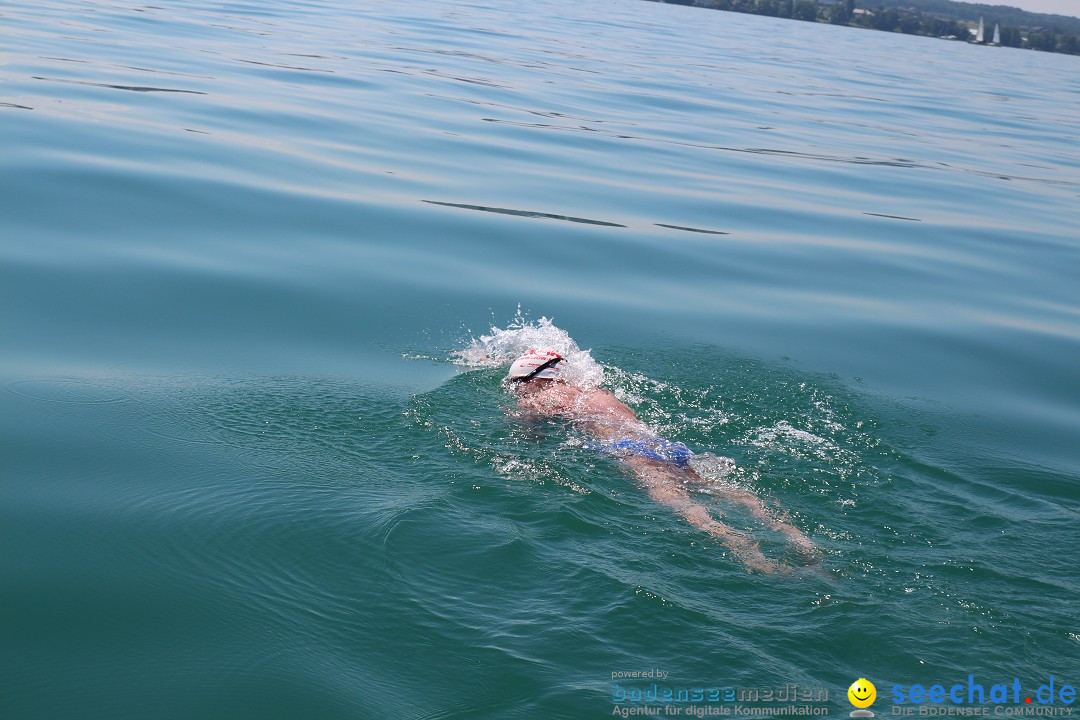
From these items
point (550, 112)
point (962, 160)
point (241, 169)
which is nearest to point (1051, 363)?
point (241, 169)

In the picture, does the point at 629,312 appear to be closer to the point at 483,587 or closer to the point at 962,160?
the point at 483,587

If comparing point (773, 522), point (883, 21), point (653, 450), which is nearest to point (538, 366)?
point (653, 450)

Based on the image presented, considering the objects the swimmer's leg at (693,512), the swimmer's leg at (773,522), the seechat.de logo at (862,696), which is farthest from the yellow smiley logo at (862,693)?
the swimmer's leg at (773,522)

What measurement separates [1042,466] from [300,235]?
8.85 meters

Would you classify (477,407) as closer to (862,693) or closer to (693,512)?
(693,512)

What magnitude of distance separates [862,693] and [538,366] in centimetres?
449

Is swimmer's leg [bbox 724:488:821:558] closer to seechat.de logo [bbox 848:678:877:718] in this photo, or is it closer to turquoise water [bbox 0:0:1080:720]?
turquoise water [bbox 0:0:1080:720]

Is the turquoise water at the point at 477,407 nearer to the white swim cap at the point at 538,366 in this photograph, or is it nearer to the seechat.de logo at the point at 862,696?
the seechat.de logo at the point at 862,696

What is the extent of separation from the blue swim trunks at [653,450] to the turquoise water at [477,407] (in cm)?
26

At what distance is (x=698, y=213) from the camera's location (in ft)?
53.4

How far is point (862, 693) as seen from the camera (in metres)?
5.14

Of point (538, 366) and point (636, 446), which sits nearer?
point (636, 446)

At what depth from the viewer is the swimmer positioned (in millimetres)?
6695

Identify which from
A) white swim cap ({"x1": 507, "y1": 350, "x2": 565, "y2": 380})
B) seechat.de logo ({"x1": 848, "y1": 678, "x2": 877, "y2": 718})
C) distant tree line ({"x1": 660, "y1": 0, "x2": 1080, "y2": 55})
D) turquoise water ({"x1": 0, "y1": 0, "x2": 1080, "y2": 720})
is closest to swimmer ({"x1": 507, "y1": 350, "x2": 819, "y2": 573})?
white swim cap ({"x1": 507, "y1": 350, "x2": 565, "y2": 380})
